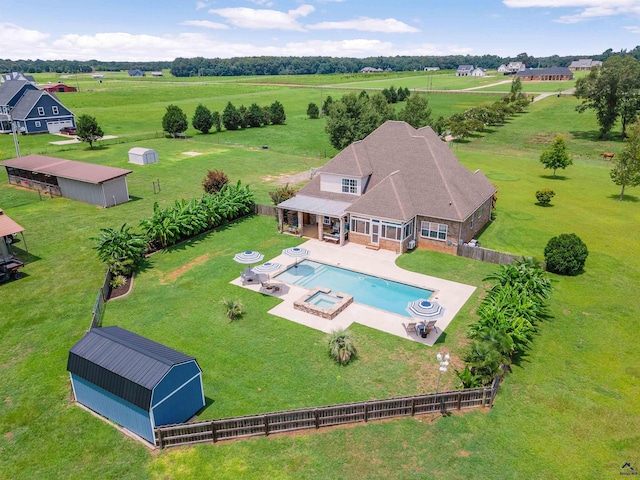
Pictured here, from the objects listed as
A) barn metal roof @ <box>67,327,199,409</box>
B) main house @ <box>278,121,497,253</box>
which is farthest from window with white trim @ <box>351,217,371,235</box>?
barn metal roof @ <box>67,327,199,409</box>

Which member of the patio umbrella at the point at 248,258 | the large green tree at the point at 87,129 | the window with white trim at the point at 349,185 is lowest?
the patio umbrella at the point at 248,258

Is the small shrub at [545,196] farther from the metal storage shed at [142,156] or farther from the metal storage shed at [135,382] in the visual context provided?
the metal storage shed at [142,156]

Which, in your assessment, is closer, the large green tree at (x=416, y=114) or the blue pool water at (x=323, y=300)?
the blue pool water at (x=323, y=300)

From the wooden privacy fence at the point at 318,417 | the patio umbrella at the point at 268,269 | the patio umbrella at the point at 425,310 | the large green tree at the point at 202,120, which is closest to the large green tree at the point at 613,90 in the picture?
the large green tree at the point at 202,120

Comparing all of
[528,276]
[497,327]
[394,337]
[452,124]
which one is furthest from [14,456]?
[452,124]

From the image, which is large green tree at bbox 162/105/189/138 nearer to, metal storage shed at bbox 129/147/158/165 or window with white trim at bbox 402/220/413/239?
metal storage shed at bbox 129/147/158/165

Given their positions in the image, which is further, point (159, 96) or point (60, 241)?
point (159, 96)

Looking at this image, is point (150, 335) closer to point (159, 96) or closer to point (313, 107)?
point (313, 107)

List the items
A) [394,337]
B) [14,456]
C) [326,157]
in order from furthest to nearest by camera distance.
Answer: [326,157], [394,337], [14,456]
